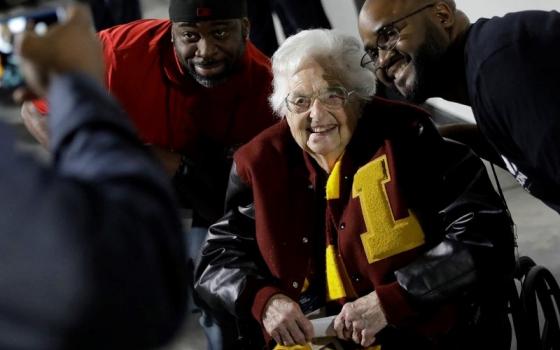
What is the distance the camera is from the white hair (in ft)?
7.38

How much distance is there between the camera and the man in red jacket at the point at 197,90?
264cm

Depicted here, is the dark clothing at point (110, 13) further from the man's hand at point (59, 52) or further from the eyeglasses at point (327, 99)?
the man's hand at point (59, 52)

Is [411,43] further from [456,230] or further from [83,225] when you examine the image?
[83,225]

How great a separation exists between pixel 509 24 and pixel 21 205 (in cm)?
118

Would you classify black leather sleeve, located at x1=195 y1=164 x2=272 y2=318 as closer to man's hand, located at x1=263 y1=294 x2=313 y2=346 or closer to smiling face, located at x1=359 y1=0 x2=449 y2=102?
man's hand, located at x1=263 y1=294 x2=313 y2=346

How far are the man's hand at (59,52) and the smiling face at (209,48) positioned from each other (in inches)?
67.1

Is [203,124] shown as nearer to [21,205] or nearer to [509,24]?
[509,24]

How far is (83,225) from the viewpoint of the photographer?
794 millimetres

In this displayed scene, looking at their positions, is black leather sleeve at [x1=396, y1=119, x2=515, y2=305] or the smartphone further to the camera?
black leather sleeve at [x1=396, y1=119, x2=515, y2=305]

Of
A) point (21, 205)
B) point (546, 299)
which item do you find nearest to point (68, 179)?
point (21, 205)

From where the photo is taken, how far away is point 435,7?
2.02m

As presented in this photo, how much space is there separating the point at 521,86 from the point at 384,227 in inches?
22.7

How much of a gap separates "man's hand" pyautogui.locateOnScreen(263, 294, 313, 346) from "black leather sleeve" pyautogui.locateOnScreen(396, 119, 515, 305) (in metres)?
0.25

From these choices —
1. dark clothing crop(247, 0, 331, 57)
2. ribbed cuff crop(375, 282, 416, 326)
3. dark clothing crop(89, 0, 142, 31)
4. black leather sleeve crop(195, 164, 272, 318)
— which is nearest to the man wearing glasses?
ribbed cuff crop(375, 282, 416, 326)
